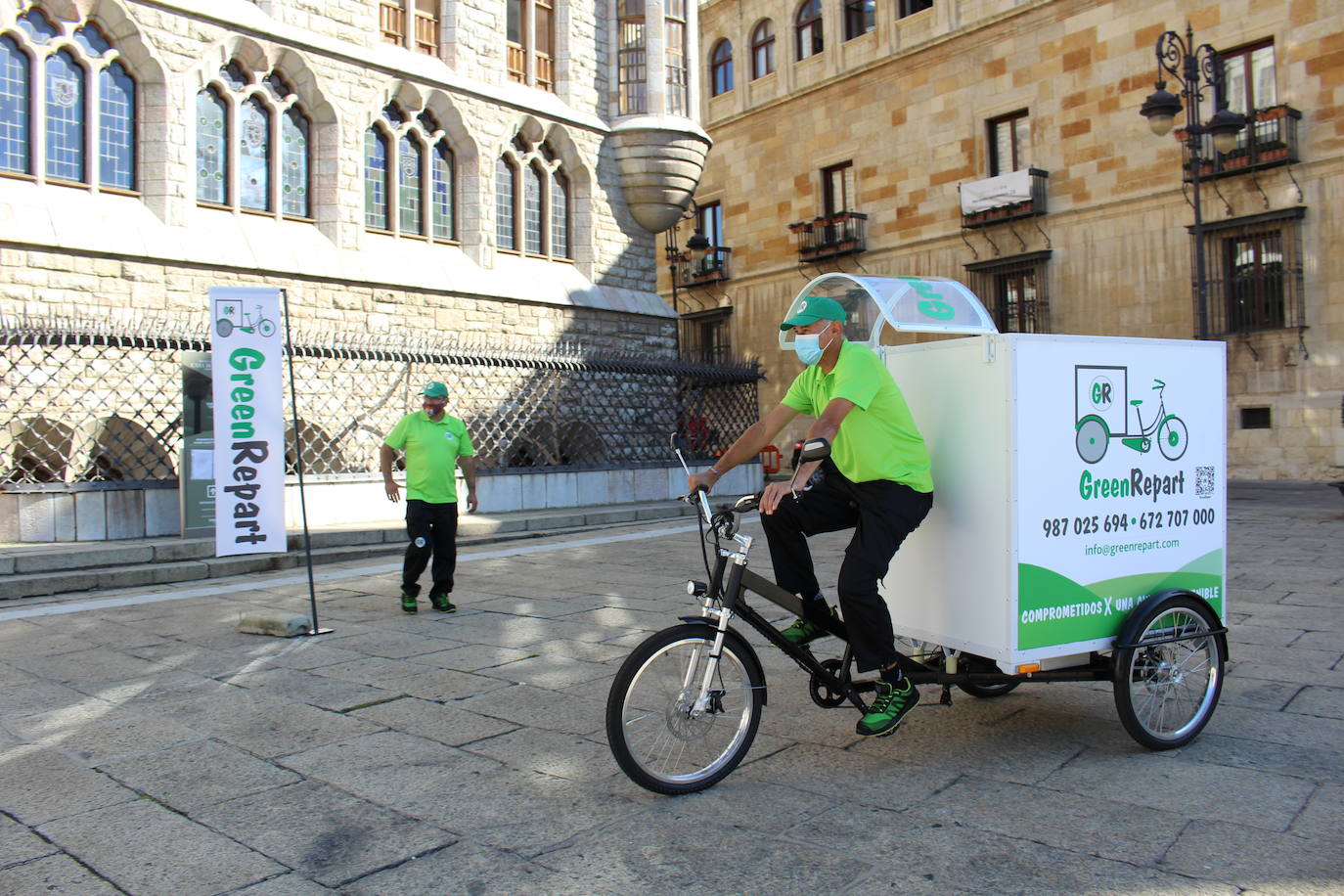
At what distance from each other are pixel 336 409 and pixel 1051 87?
66.0 ft

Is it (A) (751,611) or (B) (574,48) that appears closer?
(A) (751,611)

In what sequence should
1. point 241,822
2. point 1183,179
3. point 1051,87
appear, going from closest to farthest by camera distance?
point 241,822, point 1183,179, point 1051,87

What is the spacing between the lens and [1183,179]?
22328 mm

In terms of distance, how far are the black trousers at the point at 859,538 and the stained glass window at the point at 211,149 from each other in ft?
47.4

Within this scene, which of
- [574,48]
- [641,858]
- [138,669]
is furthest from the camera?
[574,48]

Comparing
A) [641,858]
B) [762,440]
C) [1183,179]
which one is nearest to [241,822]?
[641,858]

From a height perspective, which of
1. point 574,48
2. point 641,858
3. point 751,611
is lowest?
point 641,858

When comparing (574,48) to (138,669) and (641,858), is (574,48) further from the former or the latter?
(641,858)

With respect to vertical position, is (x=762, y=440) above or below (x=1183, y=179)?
below

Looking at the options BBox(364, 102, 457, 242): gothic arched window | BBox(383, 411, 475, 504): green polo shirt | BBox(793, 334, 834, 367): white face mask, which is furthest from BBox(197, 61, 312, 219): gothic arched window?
BBox(793, 334, 834, 367): white face mask

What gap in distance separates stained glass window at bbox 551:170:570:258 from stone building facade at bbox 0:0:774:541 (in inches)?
1.9

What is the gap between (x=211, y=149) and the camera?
52.0ft

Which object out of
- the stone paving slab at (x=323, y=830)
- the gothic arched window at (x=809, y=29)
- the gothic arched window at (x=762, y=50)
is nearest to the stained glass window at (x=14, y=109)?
the stone paving slab at (x=323, y=830)

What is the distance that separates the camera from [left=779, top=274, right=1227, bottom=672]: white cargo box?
3.87 meters
